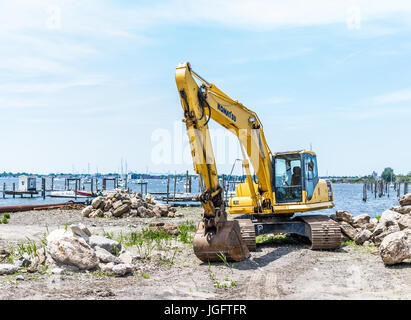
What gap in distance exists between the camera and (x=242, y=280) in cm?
948

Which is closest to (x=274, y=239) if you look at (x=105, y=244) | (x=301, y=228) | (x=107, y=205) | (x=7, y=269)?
(x=301, y=228)

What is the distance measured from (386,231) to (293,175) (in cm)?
315

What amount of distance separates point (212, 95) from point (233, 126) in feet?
5.26

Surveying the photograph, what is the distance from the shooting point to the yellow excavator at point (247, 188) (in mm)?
10508

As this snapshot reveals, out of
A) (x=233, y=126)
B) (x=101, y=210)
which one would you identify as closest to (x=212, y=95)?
(x=233, y=126)

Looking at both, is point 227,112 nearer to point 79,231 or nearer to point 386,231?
point 79,231

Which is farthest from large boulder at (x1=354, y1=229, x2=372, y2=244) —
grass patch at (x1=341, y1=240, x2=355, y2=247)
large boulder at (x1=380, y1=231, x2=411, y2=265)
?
large boulder at (x1=380, y1=231, x2=411, y2=265)

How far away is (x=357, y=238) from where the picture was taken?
14047 mm

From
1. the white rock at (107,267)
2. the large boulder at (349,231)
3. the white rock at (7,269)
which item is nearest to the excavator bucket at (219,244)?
the white rock at (107,267)

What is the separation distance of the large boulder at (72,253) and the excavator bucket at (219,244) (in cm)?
244

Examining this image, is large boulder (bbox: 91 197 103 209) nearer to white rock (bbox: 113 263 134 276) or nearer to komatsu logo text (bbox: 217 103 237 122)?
komatsu logo text (bbox: 217 103 237 122)

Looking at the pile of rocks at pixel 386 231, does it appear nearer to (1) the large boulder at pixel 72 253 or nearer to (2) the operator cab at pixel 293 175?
(2) the operator cab at pixel 293 175
